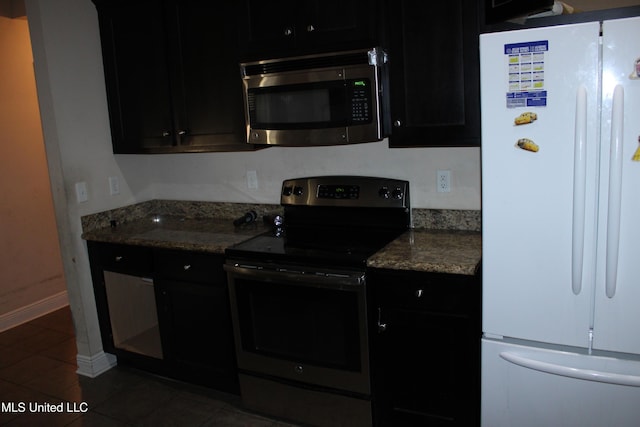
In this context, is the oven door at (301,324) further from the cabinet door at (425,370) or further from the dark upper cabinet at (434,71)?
the dark upper cabinet at (434,71)

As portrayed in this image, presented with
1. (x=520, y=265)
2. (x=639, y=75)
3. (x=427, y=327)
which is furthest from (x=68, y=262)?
(x=639, y=75)

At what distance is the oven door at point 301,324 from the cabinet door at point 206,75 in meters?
0.81

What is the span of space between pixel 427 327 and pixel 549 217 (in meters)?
0.68

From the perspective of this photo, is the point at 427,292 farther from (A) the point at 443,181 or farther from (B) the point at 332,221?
(B) the point at 332,221

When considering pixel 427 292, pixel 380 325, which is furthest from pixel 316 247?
pixel 427 292

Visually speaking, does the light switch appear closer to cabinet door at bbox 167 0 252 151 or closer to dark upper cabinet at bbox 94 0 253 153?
dark upper cabinet at bbox 94 0 253 153

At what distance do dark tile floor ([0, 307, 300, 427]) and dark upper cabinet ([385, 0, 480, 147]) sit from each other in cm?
162

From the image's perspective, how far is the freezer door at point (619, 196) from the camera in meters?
1.61

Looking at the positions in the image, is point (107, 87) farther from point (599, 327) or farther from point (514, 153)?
point (599, 327)

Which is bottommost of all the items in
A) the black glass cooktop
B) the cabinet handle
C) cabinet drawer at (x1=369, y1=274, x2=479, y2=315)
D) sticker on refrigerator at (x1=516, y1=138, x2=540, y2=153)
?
the cabinet handle

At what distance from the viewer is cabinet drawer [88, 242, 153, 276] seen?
291 cm

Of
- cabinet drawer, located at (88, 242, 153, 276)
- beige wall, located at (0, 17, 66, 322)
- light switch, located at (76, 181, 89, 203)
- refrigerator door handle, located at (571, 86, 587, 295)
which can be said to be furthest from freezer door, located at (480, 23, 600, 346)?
beige wall, located at (0, 17, 66, 322)

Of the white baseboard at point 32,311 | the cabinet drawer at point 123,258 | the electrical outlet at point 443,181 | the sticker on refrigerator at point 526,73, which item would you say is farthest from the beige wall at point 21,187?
the sticker on refrigerator at point 526,73

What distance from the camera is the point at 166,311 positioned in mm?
2893
